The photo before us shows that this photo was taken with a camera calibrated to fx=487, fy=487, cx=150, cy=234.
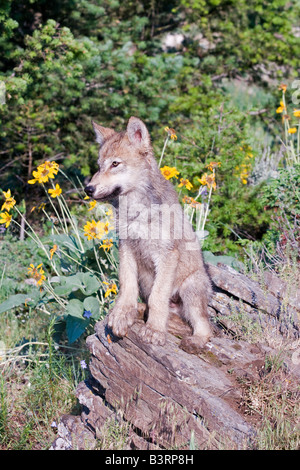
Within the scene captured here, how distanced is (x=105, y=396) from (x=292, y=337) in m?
1.46

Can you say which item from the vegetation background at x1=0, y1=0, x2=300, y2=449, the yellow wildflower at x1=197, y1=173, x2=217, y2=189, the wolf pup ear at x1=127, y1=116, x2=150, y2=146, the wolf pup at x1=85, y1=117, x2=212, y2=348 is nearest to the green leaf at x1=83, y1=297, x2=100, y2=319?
the vegetation background at x1=0, y1=0, x2=300, y2=449

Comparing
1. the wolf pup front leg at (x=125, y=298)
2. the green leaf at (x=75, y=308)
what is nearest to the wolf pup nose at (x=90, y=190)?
the wolf pup front leg at (x=125, y=298)

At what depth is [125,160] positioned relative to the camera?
3.79 metres

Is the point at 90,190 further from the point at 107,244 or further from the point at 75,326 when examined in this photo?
the point at 75,326

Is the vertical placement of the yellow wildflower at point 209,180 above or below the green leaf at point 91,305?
above

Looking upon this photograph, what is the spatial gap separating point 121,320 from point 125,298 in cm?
21

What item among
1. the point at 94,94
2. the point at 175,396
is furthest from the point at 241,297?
the point at 94,94

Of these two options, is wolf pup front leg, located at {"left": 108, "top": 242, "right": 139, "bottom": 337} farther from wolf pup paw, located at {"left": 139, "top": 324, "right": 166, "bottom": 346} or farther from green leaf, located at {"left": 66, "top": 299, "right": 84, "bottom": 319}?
green leaf, located at {"left": 66, "top": 299, "right": 84, "bottom": 319}

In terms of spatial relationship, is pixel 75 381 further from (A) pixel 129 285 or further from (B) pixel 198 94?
(B) pixel 198 94

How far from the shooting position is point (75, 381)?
4.19 meters

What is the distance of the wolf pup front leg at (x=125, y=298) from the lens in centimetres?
352

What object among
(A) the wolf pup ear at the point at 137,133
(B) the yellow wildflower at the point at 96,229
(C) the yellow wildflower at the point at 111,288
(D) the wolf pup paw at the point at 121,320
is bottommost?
(C) the yellow wildflower at the point at 111,288

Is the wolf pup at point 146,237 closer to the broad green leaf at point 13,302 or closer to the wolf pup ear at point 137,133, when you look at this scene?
the wolf pup ear at point 137,133

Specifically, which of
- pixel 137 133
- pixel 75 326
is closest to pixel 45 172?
pixel 137 133
